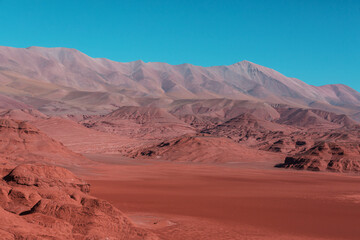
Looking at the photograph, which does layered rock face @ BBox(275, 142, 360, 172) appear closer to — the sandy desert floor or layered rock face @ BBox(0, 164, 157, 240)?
the sandy desert floor

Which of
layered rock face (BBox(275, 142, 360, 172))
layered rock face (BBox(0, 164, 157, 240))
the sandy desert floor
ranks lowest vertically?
the sandy desert floor

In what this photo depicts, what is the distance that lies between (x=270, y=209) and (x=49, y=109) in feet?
523

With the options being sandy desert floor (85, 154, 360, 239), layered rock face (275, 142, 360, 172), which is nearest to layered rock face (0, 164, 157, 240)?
sandy desert floor (85, 154, 360, 239)

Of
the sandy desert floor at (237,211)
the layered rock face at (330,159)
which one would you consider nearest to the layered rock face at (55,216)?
the sandy desert floor at (237,211)

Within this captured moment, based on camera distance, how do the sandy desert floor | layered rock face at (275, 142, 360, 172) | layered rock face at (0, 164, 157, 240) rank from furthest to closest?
layered rock face at (275, 142, 360, 172) < the sandy desert floor < layered rock face at (0, 164, 157, 240)

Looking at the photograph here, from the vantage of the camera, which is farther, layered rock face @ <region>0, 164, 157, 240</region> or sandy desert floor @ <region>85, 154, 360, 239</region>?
sandy desert floor @ <region>85, 154, 360, 239</region>

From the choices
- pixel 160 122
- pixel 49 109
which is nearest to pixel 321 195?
pixel 160 122

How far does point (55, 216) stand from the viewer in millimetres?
12406

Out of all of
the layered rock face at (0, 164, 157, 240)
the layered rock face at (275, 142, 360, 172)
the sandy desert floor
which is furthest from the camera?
the layered rock face at (275, 142, 360, 172)

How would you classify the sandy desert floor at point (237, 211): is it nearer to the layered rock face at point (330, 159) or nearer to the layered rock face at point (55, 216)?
the layered rock face at point (55, 216)

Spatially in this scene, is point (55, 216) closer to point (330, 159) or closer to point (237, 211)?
point (237, 211)

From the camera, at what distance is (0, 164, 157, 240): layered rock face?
34.6 feet

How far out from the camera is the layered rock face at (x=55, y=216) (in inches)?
415

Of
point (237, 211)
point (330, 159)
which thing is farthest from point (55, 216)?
point (330, 159)
